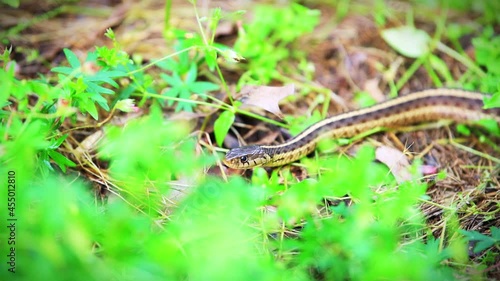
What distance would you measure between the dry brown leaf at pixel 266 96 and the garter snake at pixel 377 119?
12.0 inches

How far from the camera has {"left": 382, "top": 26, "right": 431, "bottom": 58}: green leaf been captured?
15.3ft

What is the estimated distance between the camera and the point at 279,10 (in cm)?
451

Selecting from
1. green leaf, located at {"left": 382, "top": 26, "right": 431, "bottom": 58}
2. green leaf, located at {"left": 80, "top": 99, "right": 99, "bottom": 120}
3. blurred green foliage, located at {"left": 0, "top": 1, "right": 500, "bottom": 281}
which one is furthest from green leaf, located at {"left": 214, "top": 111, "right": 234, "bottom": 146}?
green leaf, located at {"left": 382, "top": 26, "right": 431, "bottom": 58}

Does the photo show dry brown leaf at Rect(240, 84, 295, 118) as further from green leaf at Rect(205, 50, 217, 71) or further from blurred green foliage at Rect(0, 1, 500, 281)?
green leaf at Rect(205, 50, 217, 71)

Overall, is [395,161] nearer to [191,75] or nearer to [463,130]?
[463,130]

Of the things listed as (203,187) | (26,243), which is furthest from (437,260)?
(26,243)

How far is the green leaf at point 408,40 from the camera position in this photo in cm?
465

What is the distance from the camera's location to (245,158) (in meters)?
3.37

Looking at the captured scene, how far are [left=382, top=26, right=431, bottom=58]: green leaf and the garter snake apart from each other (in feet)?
2.01

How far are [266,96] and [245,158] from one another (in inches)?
19.8

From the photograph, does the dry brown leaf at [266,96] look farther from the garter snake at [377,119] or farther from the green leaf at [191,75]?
the green leaf at [191,75]

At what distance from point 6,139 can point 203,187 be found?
1121 mm

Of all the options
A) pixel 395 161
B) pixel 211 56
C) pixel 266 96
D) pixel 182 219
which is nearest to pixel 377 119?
pixel 395 161

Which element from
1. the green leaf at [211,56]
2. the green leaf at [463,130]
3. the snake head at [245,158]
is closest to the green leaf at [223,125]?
the snake head at [245,158]
